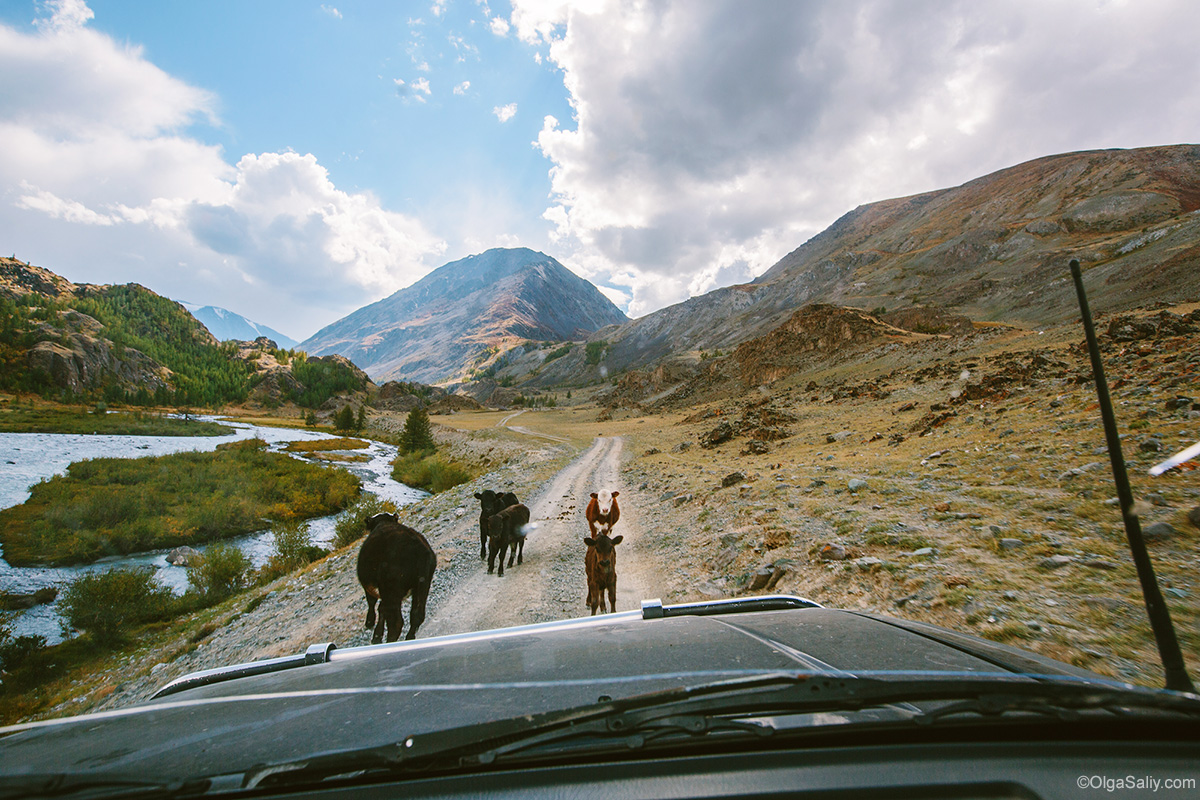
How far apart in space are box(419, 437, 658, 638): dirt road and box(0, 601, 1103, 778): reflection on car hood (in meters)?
5.20

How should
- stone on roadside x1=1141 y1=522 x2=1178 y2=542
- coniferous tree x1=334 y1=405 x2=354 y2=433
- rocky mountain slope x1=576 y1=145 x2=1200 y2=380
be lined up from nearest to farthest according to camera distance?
1. stone on roadside x1=1141 y1=522 x2=1178 y2=542
2. rocky mountain slope x1=576 y1=145 x2=1200 y2=380
3. coniferous tree x1=334 y1=405 x2=354 y2=433

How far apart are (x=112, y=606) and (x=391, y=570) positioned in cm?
1085

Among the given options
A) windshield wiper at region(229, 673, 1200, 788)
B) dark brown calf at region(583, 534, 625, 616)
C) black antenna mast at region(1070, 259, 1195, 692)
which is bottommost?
dark brown calf at region(583, 534, 625, 616)

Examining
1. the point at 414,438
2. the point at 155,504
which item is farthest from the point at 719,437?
the point at 155,504

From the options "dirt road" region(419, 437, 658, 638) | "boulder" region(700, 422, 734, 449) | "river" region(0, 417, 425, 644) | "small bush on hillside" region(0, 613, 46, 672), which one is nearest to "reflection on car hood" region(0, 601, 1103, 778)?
"dirt road" region(419, 437, 658, 638)

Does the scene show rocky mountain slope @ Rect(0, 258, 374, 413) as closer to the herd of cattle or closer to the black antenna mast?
the herd of cattle

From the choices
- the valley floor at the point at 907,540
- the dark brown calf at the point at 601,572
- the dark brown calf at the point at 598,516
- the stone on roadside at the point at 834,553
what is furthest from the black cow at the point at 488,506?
the stone on roadside at the point at 834,553

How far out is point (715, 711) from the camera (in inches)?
61.6

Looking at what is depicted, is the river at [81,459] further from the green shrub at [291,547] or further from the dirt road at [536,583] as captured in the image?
the dirt road at [536,583]

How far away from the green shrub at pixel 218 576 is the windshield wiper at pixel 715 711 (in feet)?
52.4

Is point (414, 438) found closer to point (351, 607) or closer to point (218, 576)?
point (218, 576)

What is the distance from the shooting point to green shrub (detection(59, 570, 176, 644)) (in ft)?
36.7

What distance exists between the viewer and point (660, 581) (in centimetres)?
898

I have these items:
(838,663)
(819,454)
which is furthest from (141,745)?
(819,454)
